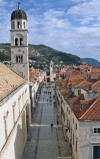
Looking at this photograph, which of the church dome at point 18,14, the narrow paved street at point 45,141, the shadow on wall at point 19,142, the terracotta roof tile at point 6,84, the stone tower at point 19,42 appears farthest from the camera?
the stone tower at point 19,42

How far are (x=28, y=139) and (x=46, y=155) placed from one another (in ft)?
32.9

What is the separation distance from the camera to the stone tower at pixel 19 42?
62.2m

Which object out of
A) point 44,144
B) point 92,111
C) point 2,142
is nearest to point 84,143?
point 92,111

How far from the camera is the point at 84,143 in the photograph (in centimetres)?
3372

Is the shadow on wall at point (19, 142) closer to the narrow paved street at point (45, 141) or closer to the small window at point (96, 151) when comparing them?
the narrow paved street at point (45, 141)

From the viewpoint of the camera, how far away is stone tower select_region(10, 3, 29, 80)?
62156 millimetres

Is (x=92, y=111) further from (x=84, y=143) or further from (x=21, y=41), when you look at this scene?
(x=21, y=41)

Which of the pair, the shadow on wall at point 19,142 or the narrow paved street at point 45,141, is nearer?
the shadow on wall at point 19,142

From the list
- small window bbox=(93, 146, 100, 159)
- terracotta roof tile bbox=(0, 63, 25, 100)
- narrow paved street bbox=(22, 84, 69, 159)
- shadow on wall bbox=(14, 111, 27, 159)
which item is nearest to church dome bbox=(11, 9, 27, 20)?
terracotta roof tile bbox=(0, 63, 25, 100)

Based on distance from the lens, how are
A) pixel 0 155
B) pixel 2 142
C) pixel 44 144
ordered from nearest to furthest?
pixel 0 155 → pixel 2 142 → pixel 44 144

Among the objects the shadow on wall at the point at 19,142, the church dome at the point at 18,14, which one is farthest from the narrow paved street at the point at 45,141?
the church dome at the point at 18,14

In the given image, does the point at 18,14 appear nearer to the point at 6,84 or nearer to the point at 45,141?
the point at 45,141

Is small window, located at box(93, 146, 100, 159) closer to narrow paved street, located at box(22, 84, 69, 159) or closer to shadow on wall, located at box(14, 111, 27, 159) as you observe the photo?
shadow on wall, located at box(14, 111, 27, 159)

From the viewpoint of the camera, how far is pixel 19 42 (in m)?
64.1
